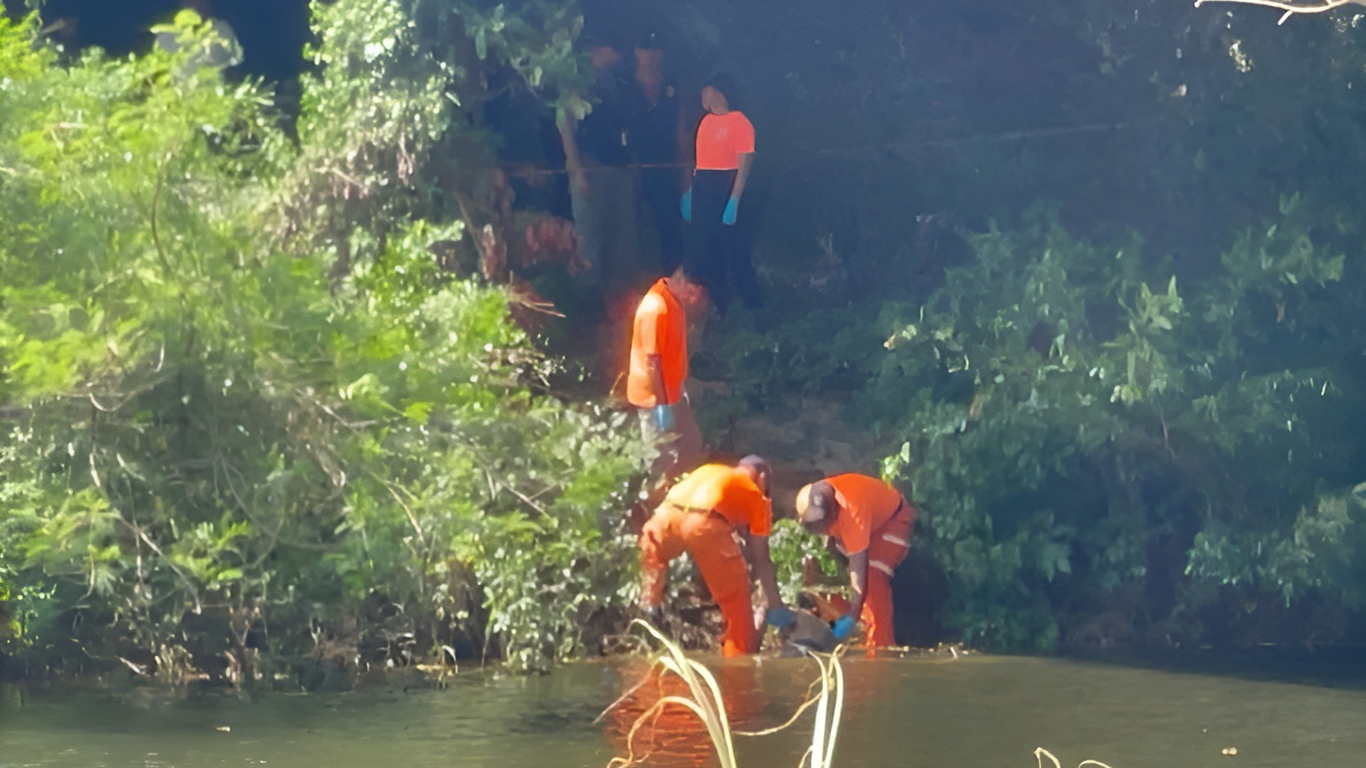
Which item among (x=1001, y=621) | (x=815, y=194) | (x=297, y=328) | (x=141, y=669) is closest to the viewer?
(x=297, y=328)

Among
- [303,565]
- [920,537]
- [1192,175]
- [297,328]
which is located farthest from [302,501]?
[1192,175]

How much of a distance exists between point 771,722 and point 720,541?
1.89 metres

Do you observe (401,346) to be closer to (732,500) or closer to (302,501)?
(302,501)

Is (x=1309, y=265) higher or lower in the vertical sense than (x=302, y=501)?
higher

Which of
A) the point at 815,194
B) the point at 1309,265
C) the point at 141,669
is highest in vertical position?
the point at 815,194

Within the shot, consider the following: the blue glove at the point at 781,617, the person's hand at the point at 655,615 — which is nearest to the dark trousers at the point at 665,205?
the person's hand at the point at 655,615

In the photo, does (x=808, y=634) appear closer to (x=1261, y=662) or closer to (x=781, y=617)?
(x=781, y=617)

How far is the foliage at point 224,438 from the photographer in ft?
30.6

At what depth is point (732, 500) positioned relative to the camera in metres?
10.6

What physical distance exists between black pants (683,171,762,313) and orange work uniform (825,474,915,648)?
11.2 feet

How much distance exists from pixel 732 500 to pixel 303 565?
2.43 meters

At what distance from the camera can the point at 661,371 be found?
37.3 ft

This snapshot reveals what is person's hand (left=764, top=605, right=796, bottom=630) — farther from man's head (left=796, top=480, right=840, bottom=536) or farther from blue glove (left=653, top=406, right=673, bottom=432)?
blue glove (left=653, top=406, right=673, bottom=432)

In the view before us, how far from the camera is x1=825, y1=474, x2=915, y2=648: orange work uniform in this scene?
10.9 m
